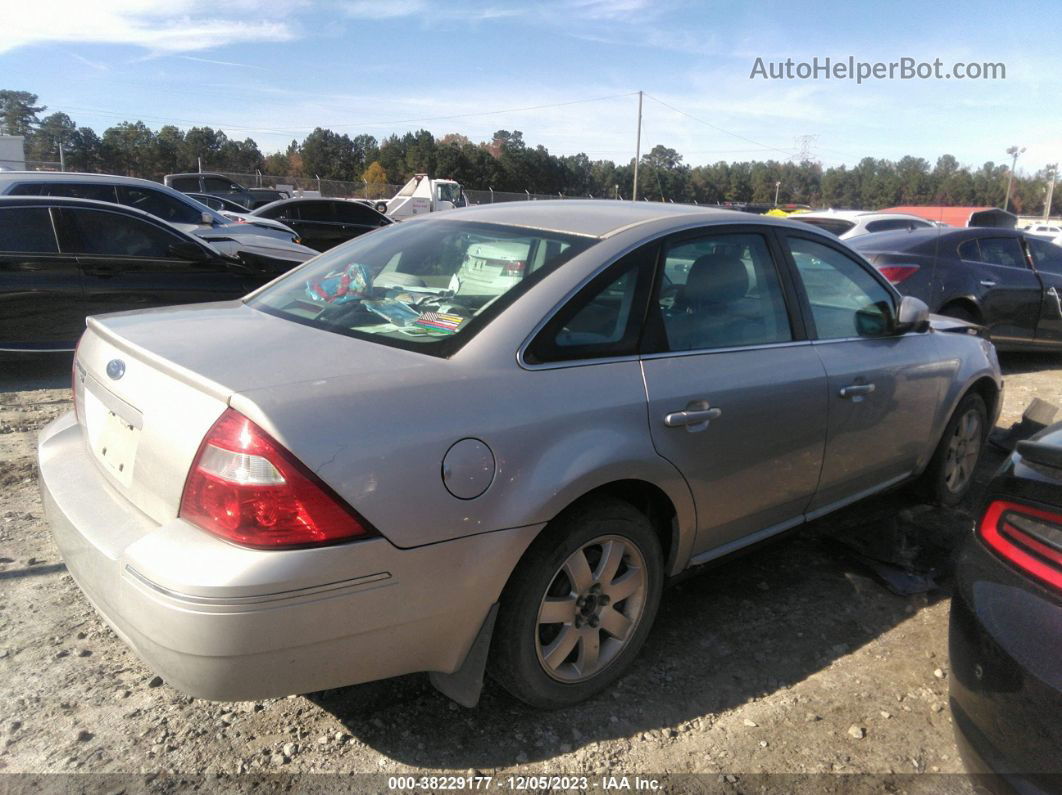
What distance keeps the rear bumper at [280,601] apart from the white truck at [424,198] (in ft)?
106

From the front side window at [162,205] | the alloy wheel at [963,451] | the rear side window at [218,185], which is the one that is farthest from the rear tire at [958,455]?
the rear side window at [218,185]

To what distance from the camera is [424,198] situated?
1353 inches

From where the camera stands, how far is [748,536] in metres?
3.09

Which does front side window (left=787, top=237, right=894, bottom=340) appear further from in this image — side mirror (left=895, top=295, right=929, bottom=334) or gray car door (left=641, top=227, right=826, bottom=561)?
gray car door (left=641, top=227, right=826, bottom=561)

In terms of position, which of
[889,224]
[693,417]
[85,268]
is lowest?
[693,417]

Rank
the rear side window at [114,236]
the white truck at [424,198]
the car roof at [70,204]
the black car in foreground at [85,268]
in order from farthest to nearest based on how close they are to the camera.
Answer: the white truck at [424,198], the rear side window at [114,236], the car roof at [70,204], the black car in foreground at [85,268]

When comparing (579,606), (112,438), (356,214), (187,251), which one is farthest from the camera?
(356,214)

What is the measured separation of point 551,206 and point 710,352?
94 cm

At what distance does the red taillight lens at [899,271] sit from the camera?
7230mm

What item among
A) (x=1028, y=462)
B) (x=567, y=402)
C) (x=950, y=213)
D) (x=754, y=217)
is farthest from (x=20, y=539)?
(x=950, y=213)

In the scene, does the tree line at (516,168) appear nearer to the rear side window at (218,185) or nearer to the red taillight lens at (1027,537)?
the rear side window at (218,185)

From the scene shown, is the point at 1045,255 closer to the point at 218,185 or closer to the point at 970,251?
the point at 970,251

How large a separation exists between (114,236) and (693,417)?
606 cm

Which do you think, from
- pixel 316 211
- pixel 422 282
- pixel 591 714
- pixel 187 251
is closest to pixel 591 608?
pixel 591 714
